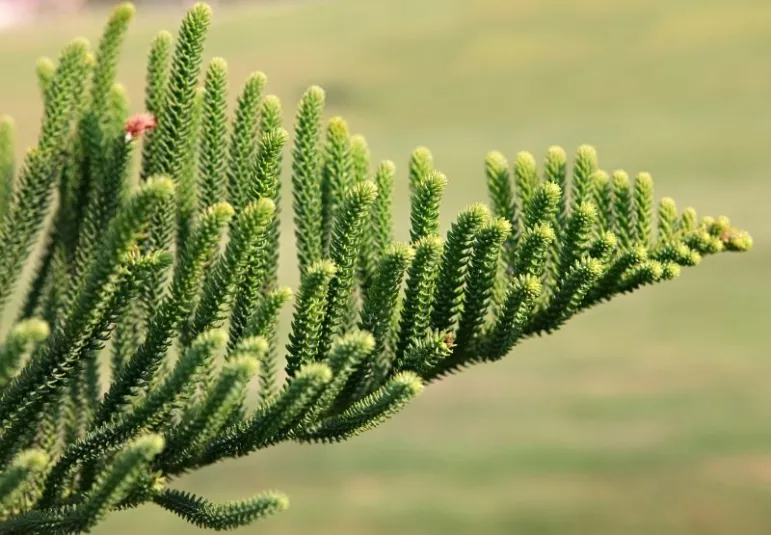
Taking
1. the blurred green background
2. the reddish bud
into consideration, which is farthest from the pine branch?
the blurred green background

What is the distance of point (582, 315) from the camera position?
1.63m

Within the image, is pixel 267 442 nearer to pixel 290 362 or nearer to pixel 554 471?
pixel 290 362

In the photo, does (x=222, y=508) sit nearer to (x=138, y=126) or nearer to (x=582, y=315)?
(x=138, y=126)

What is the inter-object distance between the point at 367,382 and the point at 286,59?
1756 millimetres

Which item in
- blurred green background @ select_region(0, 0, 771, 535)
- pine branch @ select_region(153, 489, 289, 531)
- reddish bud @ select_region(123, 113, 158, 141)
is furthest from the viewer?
blurred green background @ select_region(0, 0, 771, 535)

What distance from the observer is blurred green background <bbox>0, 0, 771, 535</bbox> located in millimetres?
1280

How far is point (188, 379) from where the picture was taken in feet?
1.03

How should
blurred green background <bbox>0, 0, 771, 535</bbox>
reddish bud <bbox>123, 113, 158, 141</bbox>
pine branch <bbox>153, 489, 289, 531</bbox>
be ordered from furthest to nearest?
blurred green background <bbox>0, 0, 771, 535</bbox> → reddish bud <bbox>123, 113, 158, 141</bbox> → pine branch <bbox>153, 489, 289, 531</bbox>

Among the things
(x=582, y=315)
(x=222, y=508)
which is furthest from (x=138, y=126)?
(x=582, y=315)

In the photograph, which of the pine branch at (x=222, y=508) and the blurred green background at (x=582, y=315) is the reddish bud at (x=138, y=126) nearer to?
the pine branch at (x=222, y=508)

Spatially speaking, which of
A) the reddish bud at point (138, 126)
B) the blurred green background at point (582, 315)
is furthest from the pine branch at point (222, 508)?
the blurred green background at point (582, 315)

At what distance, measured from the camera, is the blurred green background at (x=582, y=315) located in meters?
1.28

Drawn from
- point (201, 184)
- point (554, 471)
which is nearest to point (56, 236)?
point (201, 184)

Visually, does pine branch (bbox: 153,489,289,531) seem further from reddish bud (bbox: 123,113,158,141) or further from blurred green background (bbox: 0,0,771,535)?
blurred green background (bbox: 0,0,771,535)
